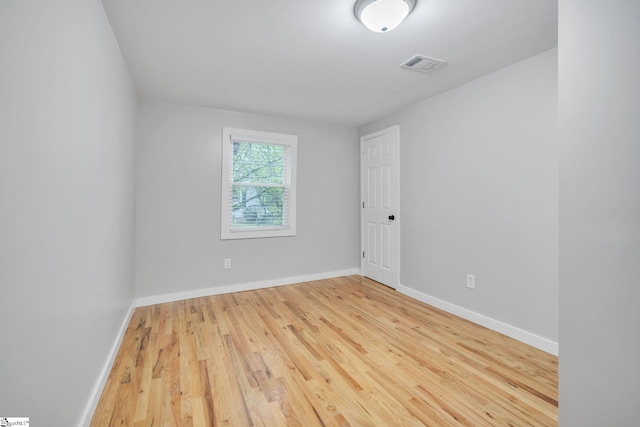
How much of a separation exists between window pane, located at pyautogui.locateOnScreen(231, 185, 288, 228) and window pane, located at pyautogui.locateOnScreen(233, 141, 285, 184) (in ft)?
0.42

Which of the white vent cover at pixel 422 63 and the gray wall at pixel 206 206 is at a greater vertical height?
the white vent cover at pixel 422 63

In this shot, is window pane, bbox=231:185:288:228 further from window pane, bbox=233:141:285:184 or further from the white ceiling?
the white ceiling

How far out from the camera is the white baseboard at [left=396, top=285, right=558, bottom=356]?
2.25 m

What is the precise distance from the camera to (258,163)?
3904mm

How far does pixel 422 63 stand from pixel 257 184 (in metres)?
2.39

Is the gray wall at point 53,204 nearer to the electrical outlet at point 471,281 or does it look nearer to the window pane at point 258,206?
the window pane at point 258,206

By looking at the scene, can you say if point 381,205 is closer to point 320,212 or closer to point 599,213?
point 320,212

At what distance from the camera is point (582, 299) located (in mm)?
1034

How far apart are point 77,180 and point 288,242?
2.87m

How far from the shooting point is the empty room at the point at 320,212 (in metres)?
0.96

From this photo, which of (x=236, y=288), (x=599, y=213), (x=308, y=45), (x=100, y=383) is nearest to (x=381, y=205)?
(x=236, y=288)

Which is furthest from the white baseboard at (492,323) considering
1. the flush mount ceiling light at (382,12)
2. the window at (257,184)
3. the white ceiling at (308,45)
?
the flush mount ceiling light at (382,12)

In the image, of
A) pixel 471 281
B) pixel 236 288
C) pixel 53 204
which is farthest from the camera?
pixel 236 288

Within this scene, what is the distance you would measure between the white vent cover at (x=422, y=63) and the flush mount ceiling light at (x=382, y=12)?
638 millimetres
